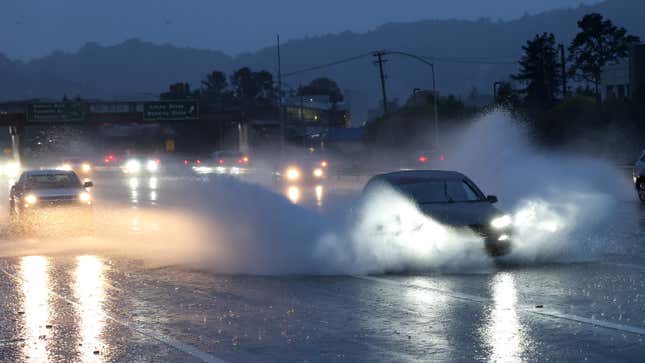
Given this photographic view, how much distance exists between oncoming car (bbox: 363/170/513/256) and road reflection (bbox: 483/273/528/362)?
1997mm

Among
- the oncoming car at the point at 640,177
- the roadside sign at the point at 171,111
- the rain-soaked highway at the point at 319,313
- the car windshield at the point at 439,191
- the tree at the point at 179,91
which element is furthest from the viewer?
the tree at the point at 179,91

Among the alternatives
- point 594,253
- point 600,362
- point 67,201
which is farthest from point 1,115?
point 600,362

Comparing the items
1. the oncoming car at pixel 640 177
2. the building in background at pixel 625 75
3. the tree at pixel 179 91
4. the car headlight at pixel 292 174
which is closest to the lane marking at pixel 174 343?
the oncoming car at pixel 640 177

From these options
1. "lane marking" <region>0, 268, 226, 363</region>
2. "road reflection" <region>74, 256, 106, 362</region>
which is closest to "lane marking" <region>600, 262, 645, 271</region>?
"road reflection" <region>74, 256, 106, 362</region>

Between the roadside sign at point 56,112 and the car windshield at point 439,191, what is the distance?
7598 cm

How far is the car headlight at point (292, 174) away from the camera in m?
46.8

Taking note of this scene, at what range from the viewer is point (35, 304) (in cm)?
1160

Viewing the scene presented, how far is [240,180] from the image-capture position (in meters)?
18.2

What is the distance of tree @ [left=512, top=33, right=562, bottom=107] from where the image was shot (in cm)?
9836

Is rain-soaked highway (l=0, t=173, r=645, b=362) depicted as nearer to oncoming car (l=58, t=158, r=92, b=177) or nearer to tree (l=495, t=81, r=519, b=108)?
oncoming car (l=58, t=158, r=92, b=177)

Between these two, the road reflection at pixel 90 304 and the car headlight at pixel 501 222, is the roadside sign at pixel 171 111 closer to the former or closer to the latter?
the road reflection at pixel 90 304

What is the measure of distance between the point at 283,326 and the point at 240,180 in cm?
858

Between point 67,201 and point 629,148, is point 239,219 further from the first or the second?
point 629,148

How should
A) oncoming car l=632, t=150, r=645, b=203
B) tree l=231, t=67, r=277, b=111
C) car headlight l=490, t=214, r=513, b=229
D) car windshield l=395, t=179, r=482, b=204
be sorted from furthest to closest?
1. tree l=231, t=67, r=277, b=111
2. oncoming car l=632, t=150, r=645, b=203
3. car windshield l=395, t=179, r=482, b=204
4. car headlight l=490, t=214, r=513, b=229
